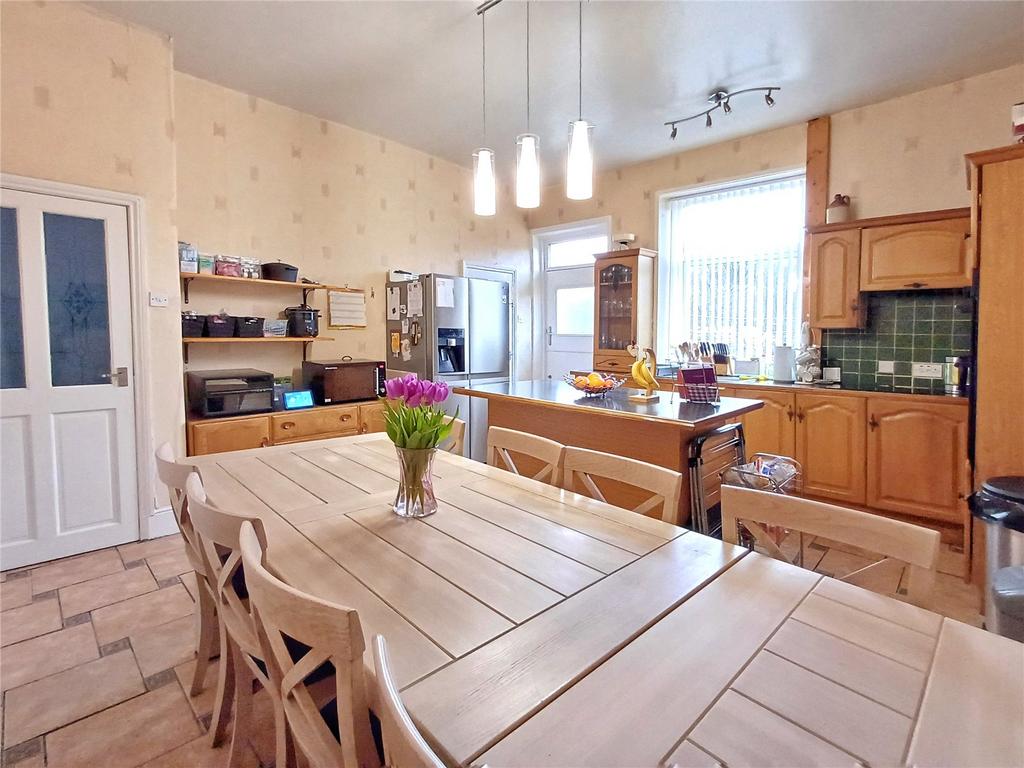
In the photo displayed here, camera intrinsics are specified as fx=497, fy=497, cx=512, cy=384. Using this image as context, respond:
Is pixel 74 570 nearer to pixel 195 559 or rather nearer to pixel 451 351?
pixel 195 559

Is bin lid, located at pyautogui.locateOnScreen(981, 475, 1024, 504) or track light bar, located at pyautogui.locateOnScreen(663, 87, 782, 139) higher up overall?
track light bar, located at pyautogui.locateOnScreen(663, 87, 782, 139)

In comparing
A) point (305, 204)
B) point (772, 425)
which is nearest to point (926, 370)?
point (772, 425)

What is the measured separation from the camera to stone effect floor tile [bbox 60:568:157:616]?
2.27 m

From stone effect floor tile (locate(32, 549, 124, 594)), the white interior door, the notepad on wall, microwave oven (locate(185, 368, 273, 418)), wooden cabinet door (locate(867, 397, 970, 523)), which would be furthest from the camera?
the notepad on wall

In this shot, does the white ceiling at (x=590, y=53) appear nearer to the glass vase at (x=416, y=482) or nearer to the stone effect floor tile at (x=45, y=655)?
the glass vase at (x=416, y=482)

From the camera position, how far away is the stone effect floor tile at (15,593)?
2.27m

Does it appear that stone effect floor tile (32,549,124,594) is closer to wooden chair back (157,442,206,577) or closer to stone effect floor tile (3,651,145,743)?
stone effect floor tile (3,651,145,743)

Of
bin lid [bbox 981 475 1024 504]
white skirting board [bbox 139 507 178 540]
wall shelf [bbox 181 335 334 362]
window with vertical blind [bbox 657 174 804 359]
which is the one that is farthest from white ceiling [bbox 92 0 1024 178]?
white skirting board [bbox 139 507 178 540]

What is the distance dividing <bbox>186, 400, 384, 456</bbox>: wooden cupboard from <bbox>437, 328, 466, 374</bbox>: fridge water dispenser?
0.68 metres

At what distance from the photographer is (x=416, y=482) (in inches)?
53.9

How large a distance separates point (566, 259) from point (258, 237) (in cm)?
316

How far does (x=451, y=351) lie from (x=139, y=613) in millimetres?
2810

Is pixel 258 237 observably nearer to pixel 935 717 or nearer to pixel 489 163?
pixel 489 163

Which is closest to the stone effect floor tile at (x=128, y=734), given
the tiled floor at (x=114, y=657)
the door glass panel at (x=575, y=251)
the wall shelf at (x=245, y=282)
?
the tiled floor at (x=114, y=657)
